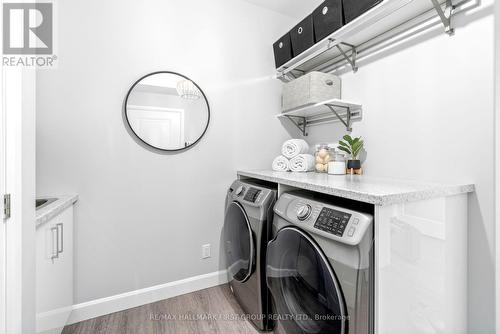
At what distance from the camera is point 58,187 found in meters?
1.52

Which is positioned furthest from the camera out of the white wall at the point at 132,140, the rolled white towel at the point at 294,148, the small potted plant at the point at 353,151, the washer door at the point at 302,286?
the rolled white towel at the point at 294,148

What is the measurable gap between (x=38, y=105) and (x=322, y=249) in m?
1.85

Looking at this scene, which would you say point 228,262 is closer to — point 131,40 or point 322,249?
point 322,249

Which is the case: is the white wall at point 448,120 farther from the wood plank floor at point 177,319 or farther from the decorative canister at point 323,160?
the wood plank floor at point 177,319

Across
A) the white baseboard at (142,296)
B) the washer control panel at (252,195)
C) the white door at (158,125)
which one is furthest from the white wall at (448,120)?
the white baseboard at (142,296)

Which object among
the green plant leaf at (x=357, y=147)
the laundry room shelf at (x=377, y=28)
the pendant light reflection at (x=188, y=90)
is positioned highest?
the laundry room shelf at (x=377, y=28)

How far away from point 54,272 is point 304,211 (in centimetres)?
128

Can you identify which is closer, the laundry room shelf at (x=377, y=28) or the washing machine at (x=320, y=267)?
the washing machine at (x=320, y=267)

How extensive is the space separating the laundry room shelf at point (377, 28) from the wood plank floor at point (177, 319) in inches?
78.2

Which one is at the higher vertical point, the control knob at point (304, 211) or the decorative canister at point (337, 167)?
the decorative canister at point (337, 167)

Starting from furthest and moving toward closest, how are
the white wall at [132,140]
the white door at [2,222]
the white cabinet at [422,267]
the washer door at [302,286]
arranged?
the white wall at [132,140] → the washer door at [302,286] → the white cabinet at [422,267] → the white door at [2,222]

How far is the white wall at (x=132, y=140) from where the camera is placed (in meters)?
1.54

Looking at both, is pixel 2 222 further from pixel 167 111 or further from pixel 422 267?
pixel 422 267

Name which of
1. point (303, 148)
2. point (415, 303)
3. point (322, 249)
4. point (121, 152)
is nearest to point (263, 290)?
point (322, 249)
